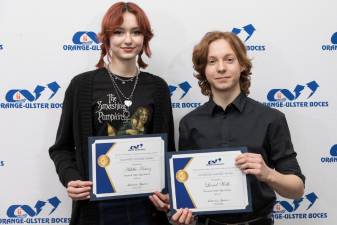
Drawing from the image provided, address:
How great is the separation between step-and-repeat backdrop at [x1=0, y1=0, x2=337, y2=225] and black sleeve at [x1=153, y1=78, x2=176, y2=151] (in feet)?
0.98

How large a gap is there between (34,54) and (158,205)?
964 mm

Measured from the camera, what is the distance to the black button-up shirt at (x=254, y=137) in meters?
1.31

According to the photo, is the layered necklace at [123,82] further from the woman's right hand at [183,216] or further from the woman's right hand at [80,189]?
the woman's right hand at [183,216]

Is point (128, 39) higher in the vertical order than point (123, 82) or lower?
higher

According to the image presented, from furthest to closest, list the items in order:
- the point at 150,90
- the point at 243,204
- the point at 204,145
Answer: the point at 150,90, the point at 204,145, the point at 243,204

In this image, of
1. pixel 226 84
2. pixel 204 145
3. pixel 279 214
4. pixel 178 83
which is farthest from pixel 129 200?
pixel 279 214

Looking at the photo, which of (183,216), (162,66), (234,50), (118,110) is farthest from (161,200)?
(162,66)

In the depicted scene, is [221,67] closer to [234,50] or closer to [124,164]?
[234,50]

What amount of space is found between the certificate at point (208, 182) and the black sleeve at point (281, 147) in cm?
15

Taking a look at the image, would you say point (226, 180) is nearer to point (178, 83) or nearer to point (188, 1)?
point (178, 83)

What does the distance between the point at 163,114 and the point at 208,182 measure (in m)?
0.38

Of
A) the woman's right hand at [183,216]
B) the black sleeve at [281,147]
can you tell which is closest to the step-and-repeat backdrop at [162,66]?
the black sleeve at [281,147]

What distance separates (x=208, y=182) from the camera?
4.13 ft

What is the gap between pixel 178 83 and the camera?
188cm
